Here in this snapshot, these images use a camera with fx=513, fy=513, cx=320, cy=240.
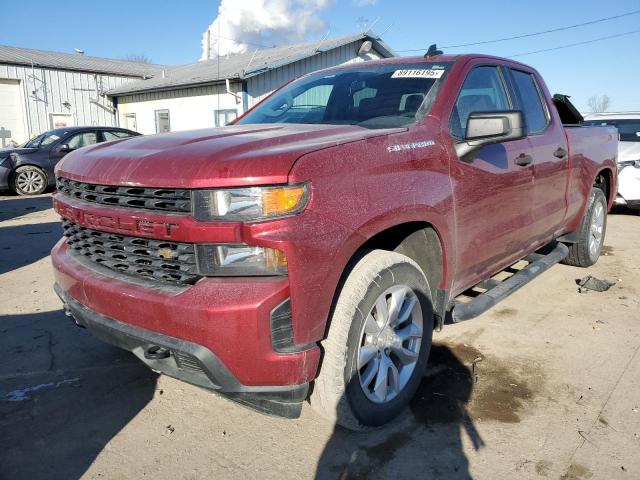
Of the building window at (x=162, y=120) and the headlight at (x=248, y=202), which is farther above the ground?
the building window at (x=162, y=120)

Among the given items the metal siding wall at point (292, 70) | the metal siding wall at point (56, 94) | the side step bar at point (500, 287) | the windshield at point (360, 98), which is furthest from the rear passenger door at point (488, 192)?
the metal siding wall at point (56, 94)

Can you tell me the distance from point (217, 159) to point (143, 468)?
146cm

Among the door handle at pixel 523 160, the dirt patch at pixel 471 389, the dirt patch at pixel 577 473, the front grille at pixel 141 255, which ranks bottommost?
the dirt patch at pixel 577 473

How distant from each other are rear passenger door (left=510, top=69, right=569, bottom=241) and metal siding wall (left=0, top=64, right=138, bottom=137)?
23.2 metres

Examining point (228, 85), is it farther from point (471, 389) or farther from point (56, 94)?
point (471, 389)

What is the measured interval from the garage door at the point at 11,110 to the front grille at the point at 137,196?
971 inches

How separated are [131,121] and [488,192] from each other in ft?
73.8

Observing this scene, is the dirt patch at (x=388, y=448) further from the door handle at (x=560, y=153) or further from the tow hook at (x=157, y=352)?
the door handle at (x=560, y=153)

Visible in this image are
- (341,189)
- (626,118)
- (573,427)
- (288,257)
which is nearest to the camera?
(288,257)

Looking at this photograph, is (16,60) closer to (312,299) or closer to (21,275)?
(21,275)

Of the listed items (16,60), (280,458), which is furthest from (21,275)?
(16,60)

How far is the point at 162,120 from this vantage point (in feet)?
68.4

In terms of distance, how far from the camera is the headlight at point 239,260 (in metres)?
1.98

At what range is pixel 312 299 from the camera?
2.06 m
